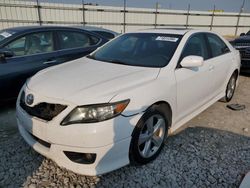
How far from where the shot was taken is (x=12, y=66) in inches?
151

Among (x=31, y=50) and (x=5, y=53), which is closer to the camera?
(x=5, y=53)

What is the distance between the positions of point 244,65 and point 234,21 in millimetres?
18677

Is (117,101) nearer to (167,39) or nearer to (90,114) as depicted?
(90,114)

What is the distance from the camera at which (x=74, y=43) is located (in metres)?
4.82

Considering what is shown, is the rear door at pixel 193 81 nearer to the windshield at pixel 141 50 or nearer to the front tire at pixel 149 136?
the windshield at pixel 141 50

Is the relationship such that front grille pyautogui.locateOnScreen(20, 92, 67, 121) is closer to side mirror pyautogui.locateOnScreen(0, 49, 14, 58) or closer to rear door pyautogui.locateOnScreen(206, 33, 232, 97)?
side mirror pyautogui.locateOnScreen(0, 49, 14, 58)

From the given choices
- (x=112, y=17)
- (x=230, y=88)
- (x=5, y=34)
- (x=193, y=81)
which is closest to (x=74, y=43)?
(x=5, y=34)

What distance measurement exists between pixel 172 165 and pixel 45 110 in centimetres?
154

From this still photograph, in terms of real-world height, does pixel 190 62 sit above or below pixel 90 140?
above

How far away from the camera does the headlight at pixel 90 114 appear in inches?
83.4

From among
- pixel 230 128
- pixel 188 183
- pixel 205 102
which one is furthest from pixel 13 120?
pixel 230 128

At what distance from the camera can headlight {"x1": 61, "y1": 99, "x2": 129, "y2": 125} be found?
2.12 meters

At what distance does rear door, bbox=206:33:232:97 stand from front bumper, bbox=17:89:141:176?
209 centimetres

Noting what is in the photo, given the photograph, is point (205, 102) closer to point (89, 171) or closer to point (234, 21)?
point (89, 171)
